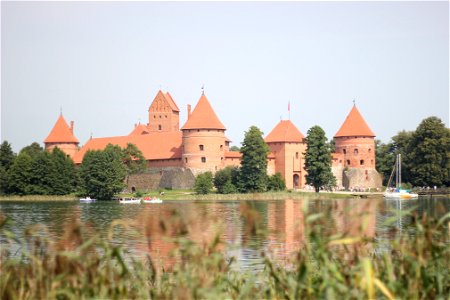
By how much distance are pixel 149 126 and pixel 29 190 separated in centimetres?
3105

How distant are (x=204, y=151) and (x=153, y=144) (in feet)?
30.8

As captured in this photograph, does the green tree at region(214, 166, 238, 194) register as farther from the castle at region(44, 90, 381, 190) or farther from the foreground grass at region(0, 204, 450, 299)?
the foreground grass at region(0, 204, 450, 299)

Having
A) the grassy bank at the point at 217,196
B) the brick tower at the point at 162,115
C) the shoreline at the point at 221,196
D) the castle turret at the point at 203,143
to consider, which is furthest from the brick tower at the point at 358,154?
the brick tower at the point at 162,115

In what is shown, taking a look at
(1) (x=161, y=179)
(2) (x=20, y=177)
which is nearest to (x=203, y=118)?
(1) (x=161, y=179)

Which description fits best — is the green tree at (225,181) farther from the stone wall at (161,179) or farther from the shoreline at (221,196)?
the stone wall at (161,179)

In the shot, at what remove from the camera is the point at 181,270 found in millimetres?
5770

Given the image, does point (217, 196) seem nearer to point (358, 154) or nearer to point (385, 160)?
point (358, 154)

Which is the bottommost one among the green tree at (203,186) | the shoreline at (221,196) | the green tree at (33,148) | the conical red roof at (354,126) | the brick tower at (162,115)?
the shoreline at (221,196)

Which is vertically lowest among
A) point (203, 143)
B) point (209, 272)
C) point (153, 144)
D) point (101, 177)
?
point (209, 272)

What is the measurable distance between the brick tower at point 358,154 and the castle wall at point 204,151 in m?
11.5

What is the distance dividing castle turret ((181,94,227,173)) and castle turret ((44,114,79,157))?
16.8 meters

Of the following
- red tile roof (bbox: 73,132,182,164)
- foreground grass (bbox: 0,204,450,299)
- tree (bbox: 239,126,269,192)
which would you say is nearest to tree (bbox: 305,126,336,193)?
tree (bbox: 239,126,269,192)

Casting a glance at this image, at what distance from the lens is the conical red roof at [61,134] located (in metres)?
75.8

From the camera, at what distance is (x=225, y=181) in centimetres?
5478
